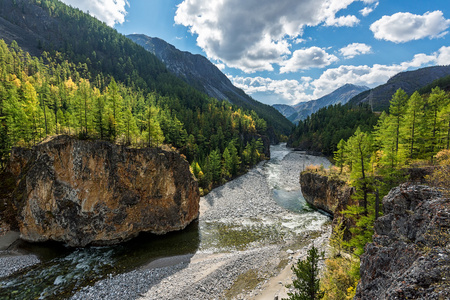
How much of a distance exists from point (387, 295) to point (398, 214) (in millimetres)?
5237

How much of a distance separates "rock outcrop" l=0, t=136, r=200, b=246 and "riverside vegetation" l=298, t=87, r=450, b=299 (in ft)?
92.8

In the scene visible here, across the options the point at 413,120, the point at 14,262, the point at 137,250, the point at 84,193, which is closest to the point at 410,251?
the point at 413,120

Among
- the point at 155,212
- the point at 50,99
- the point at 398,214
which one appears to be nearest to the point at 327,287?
the point at 398,214

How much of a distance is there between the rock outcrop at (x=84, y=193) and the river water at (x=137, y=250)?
2151 mm

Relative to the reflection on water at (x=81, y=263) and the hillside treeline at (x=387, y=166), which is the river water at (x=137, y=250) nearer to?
the reflection on water at (x=81, y=263)

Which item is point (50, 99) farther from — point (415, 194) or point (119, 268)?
point (415, 194)

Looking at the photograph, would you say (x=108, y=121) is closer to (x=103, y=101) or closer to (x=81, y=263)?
(x=103, y=101)

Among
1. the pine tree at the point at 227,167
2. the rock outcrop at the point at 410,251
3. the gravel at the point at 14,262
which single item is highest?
the rock outcrop at the point at 410,251

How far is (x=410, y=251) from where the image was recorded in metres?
8.02

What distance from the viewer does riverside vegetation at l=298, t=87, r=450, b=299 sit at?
49.4 ft

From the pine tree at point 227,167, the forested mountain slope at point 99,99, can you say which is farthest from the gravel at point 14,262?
the pine tree at point 227,167

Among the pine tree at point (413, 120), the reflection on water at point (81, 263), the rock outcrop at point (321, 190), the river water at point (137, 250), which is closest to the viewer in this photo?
the reflection on water at point (81, 263)

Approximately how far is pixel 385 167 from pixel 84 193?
39.7m

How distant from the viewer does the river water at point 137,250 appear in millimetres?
21155
